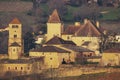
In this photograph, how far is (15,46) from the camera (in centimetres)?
10981

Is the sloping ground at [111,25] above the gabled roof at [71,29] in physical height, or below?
above

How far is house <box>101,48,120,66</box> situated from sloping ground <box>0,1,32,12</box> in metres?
38.0

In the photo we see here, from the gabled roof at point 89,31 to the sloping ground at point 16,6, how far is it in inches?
1098

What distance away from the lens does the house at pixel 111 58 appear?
106m

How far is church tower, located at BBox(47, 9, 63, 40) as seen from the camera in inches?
4594

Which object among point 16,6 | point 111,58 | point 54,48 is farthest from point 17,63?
point 16,6

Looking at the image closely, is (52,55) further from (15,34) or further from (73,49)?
(15,34)

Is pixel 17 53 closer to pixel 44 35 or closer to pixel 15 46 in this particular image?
pixel 15 46

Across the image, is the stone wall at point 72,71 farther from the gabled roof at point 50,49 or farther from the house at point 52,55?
the gabled roof at point 50,49

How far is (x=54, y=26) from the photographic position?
117188mm

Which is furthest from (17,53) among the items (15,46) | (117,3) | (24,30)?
(117,3)

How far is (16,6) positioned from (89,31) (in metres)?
32.1

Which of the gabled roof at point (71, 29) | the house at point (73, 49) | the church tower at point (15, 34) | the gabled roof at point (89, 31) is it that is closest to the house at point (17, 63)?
the church tower at point (15, 34)

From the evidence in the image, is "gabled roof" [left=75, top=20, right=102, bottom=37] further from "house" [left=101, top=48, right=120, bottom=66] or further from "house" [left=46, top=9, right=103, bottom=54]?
"house" [left=101, top=48, right=120, bottom=66]
